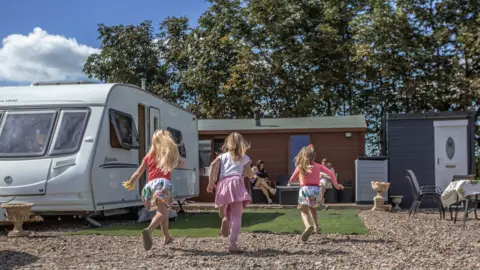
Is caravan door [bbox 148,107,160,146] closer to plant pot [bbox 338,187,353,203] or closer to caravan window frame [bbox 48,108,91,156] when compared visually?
caravan window frame [bbox 48,108,91,156]

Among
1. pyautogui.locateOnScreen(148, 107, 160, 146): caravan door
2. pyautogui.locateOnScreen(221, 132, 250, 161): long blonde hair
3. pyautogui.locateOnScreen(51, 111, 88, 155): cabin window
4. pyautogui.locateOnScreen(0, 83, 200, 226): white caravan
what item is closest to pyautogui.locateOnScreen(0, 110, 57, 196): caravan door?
pyautogui.locateOnScreen(0, 83, 200, 226): white caravan

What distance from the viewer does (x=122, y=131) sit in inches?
388

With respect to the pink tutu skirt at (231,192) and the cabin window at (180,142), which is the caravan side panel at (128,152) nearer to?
the cabin window at (180,142)

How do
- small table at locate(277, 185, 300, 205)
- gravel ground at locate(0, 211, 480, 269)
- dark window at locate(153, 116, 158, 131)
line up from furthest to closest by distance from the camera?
small table at locate(277, 185, 300, 205)
dark window at locate(153, 116, 158, 131)
gravel ground at locate(0, 211, 480, 269)

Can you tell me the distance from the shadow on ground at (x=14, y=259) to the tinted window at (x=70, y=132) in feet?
8.07

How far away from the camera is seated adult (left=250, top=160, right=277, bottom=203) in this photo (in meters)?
16.0

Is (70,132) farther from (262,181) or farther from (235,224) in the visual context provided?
(262,181)

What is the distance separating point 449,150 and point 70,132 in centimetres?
1008

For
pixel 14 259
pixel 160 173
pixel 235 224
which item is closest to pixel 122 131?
pixel 160 173

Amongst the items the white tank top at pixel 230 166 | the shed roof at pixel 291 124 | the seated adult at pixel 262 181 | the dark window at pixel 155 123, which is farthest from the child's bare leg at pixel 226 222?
the shed roof at pixel 291 124

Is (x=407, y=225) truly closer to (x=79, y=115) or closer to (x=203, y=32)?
(x=79, y=115)

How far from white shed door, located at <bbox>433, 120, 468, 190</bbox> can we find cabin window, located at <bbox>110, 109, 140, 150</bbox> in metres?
8.46

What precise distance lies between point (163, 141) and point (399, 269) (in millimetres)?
2765

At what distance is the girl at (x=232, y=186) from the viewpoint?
255 inches
